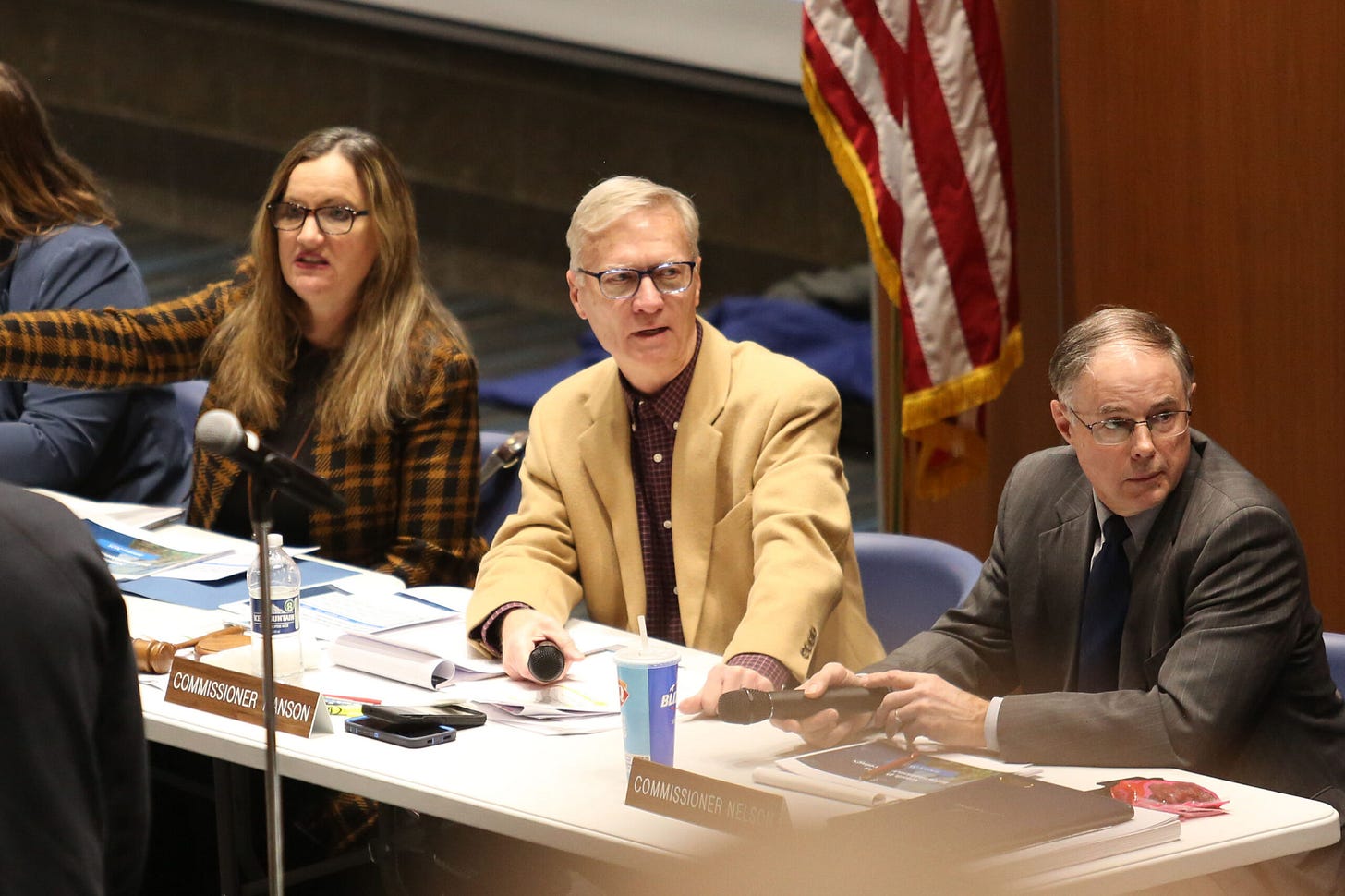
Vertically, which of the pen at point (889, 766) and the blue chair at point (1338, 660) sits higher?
the blue chair at point (1338, 660)

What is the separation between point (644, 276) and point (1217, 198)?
1603 millimetres

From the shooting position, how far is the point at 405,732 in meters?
2.34

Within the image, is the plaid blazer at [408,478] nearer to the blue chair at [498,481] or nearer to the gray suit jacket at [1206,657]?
the blue chair at [498,481]

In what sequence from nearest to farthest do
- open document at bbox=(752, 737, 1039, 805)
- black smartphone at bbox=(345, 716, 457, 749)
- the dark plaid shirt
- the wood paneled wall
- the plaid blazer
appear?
open document at bbox=(752, 737, 1039, 805) → black smartphone at bbox=(345, 716, 457, 749) → the dark plaid shirt → the plaid blazer → the wood paneled wall

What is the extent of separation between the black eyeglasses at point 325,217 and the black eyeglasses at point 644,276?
0.84 m

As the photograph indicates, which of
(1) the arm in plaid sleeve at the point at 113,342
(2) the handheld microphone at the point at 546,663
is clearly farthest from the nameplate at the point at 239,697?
(1) the arm in plaid sleeve at the point at 113,342

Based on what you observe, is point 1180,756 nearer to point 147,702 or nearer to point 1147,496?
point 1147,496

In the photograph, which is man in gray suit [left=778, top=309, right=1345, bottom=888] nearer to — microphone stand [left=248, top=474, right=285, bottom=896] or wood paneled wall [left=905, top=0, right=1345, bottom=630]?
microphone stand [left=248, top=474, right=285, bottom=896]

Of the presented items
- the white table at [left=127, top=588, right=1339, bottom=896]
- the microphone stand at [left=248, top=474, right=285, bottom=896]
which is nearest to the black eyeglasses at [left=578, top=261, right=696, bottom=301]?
the white table at [left=127, top=588, right=1339, bottom=896]

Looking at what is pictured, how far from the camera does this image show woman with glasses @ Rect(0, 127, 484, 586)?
3.44m

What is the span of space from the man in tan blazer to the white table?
0.37 m

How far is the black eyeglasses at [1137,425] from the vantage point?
2.33 m

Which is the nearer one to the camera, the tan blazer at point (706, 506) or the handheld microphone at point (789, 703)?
the handheld microphone at point (789, 703)

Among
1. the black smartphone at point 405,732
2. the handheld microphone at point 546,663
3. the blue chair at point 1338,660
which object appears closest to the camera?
the black smartphone at point 405,732
